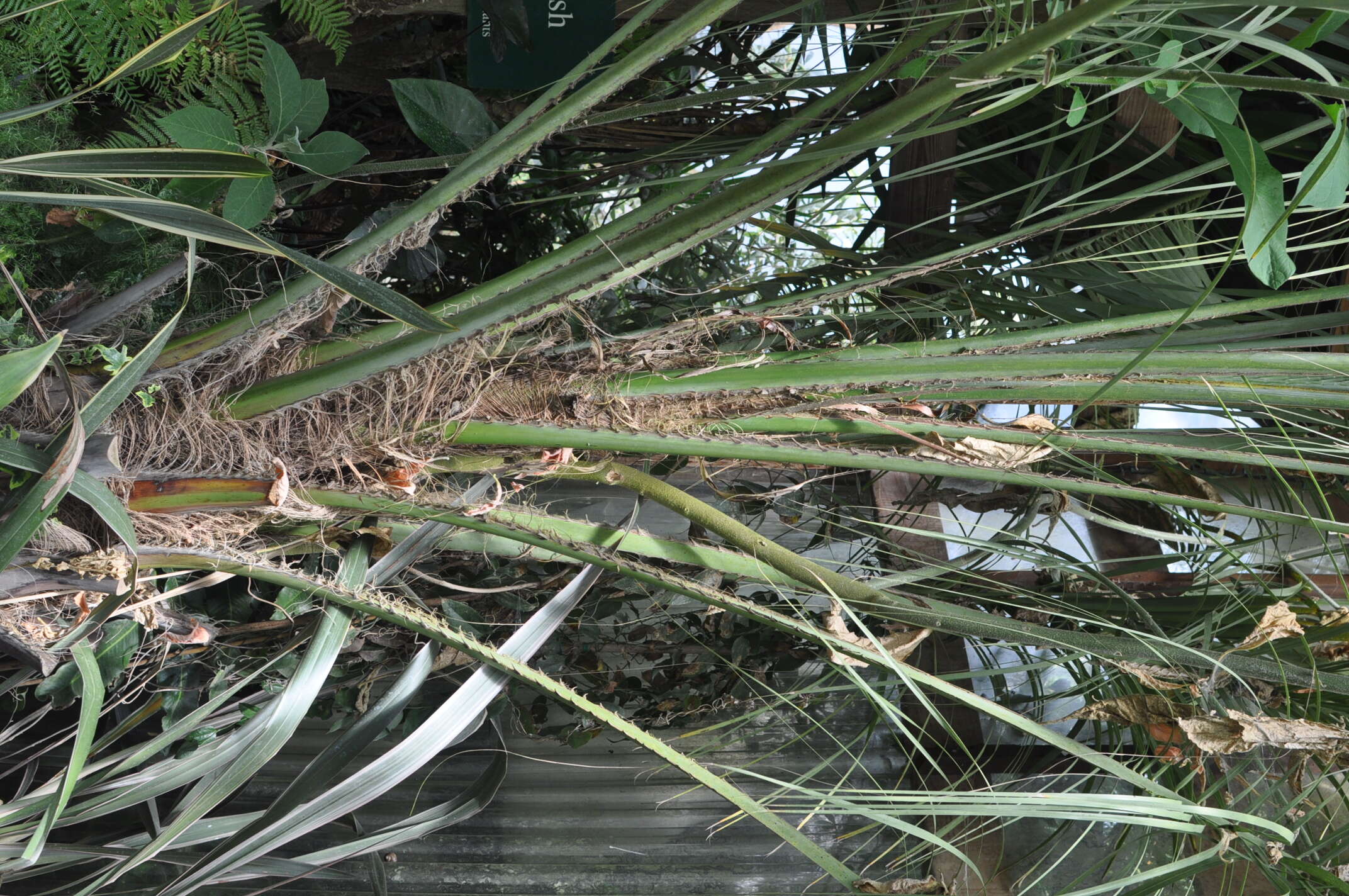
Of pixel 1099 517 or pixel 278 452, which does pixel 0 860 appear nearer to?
pixel 278 452

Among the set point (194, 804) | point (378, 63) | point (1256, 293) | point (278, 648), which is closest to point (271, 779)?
point (278, 648)

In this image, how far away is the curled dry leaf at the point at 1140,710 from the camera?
0.62 meters

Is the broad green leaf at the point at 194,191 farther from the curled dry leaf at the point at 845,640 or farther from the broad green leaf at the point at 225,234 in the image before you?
the curled dry leaf at the point at 845,640

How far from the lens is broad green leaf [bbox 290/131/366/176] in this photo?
689 mm

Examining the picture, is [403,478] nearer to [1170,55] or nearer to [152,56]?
[152,56]

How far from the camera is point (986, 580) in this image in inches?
30.5

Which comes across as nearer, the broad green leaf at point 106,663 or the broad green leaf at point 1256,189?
the broad green leaf at point 1256,189

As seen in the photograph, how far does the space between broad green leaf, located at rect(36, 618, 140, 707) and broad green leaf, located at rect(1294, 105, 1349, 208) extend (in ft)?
2.89

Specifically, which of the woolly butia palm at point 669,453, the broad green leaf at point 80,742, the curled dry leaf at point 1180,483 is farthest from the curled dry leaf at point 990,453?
the broad green leaf at point 80,742

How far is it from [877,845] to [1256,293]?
910 mm

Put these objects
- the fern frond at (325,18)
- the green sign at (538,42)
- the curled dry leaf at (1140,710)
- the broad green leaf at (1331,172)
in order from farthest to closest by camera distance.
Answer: the green sign at (538,42) < the fern frond at (325,18) < the curled dry leaf at (1140,710) < the broad green leaf at (1331,172)

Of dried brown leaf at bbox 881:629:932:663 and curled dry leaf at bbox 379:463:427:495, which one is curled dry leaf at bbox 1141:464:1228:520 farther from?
curled dry leaf at bbox 379:463:427:495

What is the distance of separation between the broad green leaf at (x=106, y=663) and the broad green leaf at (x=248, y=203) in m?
0.36

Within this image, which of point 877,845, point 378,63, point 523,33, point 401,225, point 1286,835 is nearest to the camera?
point 1286,835
